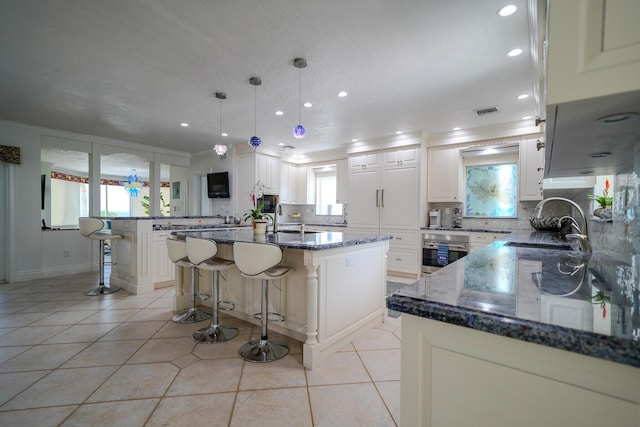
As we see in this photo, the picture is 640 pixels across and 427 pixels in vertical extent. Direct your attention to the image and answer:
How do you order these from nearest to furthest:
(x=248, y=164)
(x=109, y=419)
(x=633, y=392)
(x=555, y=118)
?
(x=633, y=392), (x=555, y=118), (x=109, y=419), (x=248, y=164)

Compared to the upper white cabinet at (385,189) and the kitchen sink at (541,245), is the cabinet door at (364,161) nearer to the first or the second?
the upper white cabinet at (385,189)

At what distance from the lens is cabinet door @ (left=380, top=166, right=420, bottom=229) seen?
16.3 feet

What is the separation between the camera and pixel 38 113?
4078 mm

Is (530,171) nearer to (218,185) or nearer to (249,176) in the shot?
(249,176)

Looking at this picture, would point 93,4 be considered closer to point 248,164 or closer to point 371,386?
point 371,386

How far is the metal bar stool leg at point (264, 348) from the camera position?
2172 mm

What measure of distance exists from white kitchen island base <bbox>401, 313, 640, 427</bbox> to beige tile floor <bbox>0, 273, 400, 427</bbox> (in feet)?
3.50

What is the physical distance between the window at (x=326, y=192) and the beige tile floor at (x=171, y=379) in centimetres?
420

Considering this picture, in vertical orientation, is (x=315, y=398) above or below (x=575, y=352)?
below

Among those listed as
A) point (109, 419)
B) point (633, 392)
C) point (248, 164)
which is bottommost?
point (109, 419)

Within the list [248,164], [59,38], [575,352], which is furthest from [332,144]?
[575,352]

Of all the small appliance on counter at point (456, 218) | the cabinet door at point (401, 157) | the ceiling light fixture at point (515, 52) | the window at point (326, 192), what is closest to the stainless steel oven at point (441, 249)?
the small appliance on counter at point (456, 218)

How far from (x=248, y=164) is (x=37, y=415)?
16.2ft

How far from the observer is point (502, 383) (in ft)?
2.08
